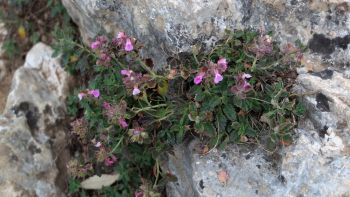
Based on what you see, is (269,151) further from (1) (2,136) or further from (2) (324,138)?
(1) (2,136)

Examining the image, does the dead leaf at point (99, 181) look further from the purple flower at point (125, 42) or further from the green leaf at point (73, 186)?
the purple flower at point (125, 42)

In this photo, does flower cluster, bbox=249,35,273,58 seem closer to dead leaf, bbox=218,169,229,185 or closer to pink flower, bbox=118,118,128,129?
dead leaf, bbox=218,169,229,185

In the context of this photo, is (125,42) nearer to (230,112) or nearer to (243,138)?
(230,112)

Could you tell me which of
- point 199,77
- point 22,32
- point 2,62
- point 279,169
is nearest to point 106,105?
point 199,77

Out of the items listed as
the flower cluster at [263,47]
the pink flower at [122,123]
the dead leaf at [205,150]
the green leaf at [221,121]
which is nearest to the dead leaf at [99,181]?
the pink flower at [122,123]

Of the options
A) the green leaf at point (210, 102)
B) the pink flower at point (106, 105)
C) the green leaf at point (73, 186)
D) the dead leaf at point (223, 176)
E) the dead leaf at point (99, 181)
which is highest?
the pink flower at point (106, 105)

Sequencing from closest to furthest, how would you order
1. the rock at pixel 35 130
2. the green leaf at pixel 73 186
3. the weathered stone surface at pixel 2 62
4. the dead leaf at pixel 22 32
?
the rock at pixel 35 130, the green leaf at pixel 73 186, the weathered stone surface at pixel 2 62, the dead leaf at pixel 22 32

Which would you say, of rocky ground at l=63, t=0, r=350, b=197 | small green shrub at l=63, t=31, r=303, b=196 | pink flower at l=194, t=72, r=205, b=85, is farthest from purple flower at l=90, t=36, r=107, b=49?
pink flower at l=194, t=72, r=205, b=85
